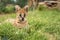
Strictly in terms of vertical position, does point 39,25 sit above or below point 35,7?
above

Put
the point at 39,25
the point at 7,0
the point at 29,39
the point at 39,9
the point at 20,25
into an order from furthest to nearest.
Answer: the point at 7,0, the point at 39,9, the point at 39,25, the point at 20,25, the point at 29,39

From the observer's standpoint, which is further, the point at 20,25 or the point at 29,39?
the point at 20,25

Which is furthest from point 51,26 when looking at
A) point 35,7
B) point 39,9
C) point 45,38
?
point 35,7

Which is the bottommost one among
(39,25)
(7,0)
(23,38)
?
(7,0)

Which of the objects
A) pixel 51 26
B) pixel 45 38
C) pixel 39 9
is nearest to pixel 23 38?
pixel 45 38

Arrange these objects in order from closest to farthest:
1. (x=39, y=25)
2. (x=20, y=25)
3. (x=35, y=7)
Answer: (x=20, y=25) < (x=39, y=25) < (x=35, y=7)

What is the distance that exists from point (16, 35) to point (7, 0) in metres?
12.0

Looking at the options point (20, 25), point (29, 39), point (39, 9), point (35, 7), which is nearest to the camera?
point (29, 39)

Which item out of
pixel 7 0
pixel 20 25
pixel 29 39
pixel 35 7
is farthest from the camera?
pixel 7 0

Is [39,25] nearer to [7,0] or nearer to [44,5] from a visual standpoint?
[44,5]

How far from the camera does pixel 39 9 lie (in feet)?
42.0

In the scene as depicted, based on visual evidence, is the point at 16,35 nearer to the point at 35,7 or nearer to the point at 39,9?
the point at 39,9

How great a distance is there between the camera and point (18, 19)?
250 inches

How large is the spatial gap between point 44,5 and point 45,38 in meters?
7.95
